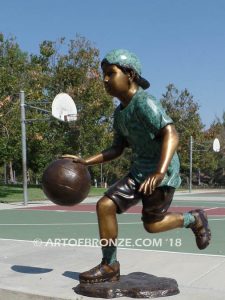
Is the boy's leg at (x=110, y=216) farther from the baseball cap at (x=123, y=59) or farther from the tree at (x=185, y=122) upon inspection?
the tree at (x=185, y=122)

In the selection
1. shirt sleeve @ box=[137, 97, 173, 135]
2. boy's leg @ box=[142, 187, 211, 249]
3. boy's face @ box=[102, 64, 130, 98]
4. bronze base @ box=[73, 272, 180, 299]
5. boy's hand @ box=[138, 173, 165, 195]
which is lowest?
bronze base @ box=[73, 272, 180, 299]

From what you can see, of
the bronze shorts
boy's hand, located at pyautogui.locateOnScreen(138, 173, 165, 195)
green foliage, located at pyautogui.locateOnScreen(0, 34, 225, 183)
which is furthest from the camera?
green foliage, located at pyautogui.locateOnScreen(0, 34, 225, 183)

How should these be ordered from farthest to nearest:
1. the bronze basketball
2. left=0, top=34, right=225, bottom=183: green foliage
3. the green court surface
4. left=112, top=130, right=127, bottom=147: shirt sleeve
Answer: left=0, top=34, right=225, bottom=183: green foliage, the green court surface, left=112, top=130, right=127, bottom=147: shirt sleeve, the bronze basketball

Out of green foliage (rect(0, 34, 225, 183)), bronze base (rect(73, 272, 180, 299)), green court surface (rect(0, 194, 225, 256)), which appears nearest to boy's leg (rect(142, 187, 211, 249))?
bronze base (rect(73, 272, 180, 299))

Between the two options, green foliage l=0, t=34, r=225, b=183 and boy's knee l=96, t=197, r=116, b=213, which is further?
green foliage l=0, t=34, r=225, b=183

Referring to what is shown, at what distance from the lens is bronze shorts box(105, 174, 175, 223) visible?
14.5ft

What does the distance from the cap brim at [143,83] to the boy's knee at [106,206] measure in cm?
112

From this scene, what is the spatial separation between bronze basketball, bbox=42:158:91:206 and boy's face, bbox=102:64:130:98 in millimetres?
817

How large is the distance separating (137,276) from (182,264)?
54.9 inches

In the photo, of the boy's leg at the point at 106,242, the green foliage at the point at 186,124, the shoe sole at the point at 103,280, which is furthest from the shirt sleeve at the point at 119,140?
the green foliage at the point at 186,124

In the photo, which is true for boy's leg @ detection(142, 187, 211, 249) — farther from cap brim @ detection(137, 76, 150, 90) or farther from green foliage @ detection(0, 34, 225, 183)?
green foliage @ detection(0, 34, 225, 183)

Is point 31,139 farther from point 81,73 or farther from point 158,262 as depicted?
point 158,262

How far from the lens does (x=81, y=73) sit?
30.8m

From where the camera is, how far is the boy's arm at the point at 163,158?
4008 millimetres
